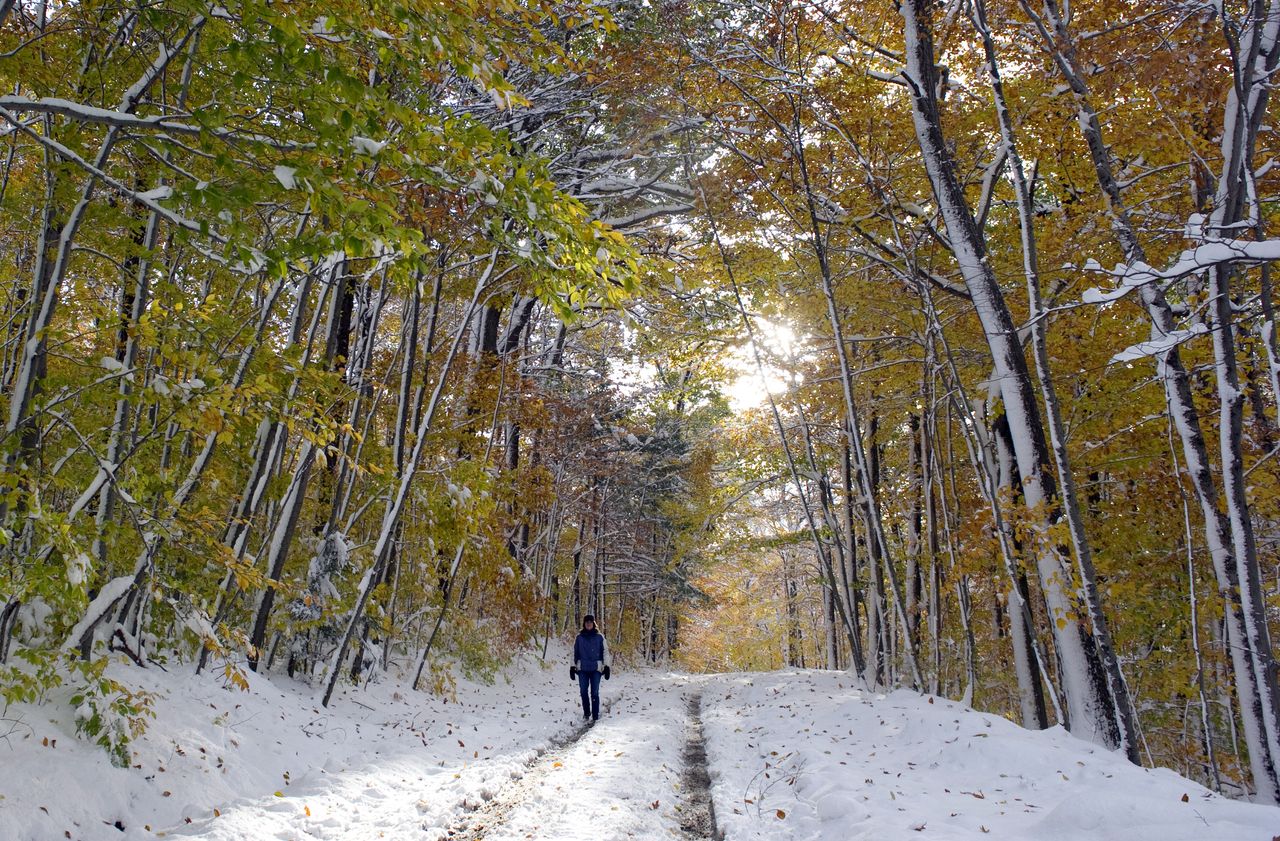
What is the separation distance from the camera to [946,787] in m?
5.24

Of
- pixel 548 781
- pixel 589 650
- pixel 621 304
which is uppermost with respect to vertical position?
pixel 621 304

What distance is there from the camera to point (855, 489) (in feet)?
47.8

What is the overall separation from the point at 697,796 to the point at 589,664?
4.22 metres

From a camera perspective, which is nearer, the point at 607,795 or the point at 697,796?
the point at 607,795

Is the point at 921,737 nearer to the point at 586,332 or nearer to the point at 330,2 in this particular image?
the point at 330,2

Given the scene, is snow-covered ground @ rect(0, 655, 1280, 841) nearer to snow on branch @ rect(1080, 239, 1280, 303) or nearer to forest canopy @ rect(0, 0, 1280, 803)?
forest canopy @ rect(0, 0, 1280, 803)

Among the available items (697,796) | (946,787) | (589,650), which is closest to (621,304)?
(697,796)

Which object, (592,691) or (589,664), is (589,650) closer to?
(589,664)

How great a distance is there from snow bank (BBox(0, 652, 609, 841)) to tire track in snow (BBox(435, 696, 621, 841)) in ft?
0.37

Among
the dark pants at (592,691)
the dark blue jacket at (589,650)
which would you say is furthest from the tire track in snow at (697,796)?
the dark blue jacket at (589,650)

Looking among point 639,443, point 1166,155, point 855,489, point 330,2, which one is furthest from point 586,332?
point 330,2

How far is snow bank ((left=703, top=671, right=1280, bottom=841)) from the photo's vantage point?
3.65 metres

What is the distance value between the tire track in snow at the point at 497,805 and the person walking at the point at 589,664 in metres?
2.71

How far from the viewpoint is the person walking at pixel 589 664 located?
9789 mm
